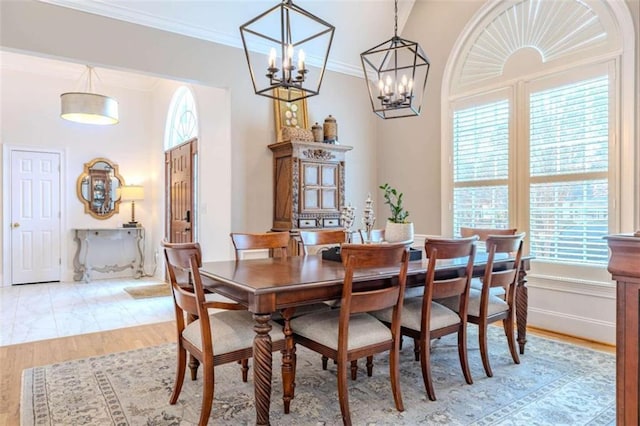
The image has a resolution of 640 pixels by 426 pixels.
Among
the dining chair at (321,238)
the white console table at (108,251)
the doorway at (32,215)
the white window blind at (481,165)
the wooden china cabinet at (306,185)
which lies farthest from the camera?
the white console table at (108,251)

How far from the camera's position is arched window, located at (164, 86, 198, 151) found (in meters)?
5.52

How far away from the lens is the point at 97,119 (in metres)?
5.09

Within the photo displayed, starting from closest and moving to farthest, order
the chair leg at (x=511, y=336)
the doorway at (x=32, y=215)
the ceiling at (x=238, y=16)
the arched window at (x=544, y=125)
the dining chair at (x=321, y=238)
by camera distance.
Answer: the chair leg at (x=511, y=336) → the dining chair at (x=321, y=238) → the arched window at (x=544, y=125) → the ceiling at (x=238, y=16) → the doorway at (x=32, y=215)

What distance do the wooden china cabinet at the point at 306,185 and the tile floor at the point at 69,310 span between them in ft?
5.50

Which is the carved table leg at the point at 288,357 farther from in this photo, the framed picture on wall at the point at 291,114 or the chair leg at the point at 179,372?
the framed picture on wall at the point at 291,114

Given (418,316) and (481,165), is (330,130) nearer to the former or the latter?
(481,165)

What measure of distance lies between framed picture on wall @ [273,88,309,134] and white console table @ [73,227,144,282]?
368cm

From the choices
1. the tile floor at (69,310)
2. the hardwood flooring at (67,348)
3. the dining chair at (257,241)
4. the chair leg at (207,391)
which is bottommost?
the tile floor at (69,310)

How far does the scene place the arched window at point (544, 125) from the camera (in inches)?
130

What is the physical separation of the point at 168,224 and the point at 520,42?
5.42 meters

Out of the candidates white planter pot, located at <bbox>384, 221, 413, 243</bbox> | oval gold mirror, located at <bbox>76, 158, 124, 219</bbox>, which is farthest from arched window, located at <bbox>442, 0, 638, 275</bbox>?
oval gold mirror, located at <bbox>76, 158, 124, 219</bbox>

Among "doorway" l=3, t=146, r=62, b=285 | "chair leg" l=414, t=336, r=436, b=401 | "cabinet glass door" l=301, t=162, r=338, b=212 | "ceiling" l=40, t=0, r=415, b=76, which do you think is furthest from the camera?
"doorway" l=3, t=146, r=62, b=285

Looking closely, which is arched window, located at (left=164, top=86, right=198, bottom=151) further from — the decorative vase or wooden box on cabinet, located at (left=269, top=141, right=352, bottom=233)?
the decorative vase

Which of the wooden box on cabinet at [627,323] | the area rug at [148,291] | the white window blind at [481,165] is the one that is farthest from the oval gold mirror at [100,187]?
the wooden box on cabinet at [627,323]
